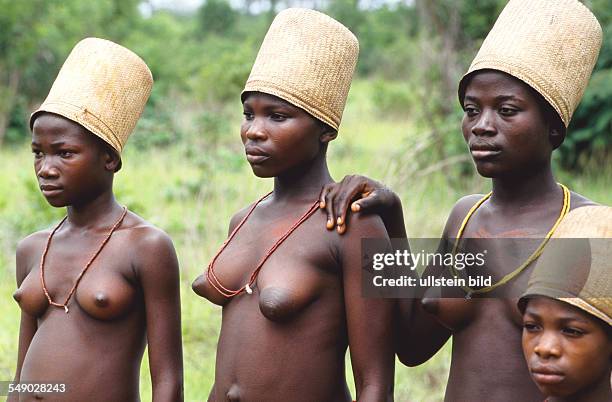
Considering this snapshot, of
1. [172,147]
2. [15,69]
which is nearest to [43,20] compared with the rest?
[15,69]

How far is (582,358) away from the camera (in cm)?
218

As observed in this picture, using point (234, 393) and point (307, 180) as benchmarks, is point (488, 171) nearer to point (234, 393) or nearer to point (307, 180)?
point (307, 180)

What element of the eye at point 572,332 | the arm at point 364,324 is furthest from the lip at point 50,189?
the eye at point 572,332

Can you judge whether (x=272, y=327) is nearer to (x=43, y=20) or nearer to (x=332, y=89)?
(x=332, y=89)

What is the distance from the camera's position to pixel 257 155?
2.65 m

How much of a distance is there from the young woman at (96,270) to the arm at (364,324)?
63 cm

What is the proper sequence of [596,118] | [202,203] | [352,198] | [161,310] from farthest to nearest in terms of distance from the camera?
[596,118] → [202,203] → [161,310] → [352,198]

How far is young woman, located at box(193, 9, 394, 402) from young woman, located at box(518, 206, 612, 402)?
0.55 meters

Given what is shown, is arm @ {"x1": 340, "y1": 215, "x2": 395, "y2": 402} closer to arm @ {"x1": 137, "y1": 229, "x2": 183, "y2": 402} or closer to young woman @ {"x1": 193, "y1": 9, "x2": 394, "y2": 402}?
young woman @ {"x1": 193, "y1": 9, "x2": 394, "y2": 402}

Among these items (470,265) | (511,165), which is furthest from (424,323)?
(511,165)

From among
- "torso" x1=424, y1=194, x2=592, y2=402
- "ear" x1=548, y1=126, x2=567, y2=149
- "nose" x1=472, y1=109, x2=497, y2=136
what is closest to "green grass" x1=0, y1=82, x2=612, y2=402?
"torso" x1=424, y1=194, x2=592, y2=402

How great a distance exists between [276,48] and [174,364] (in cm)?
107

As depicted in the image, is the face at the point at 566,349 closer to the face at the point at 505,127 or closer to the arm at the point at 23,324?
the face at the point at 505,127

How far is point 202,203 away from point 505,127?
17.1ft
